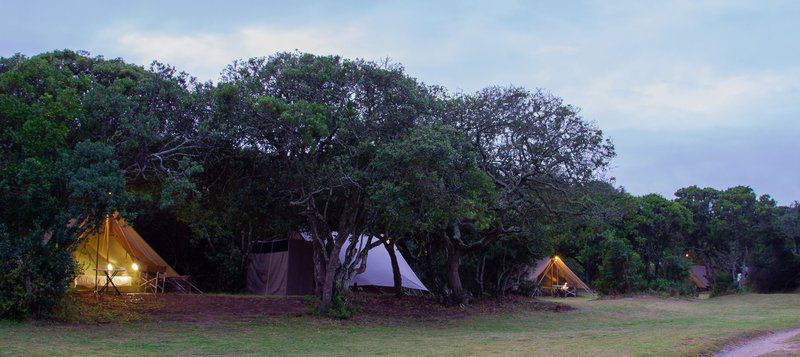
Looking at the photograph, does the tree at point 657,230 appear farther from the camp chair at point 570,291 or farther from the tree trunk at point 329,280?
the tree trunk at point 329,280

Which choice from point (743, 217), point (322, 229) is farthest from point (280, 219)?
point (743, 217)

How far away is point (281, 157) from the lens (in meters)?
15.6

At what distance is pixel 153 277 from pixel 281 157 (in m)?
8.75

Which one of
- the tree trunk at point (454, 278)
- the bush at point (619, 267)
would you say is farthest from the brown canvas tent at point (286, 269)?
the bush at point (619, 267)

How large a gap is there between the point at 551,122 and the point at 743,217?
1970cm

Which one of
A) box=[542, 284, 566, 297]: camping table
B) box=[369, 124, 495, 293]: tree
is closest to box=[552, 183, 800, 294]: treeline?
box=[542, 284, 566, 297]: camping table

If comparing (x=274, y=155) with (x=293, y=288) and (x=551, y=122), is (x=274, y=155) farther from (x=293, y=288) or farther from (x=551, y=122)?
(x=293, y=288)

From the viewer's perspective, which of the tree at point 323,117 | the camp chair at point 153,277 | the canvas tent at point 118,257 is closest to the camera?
the tree at point 323,117

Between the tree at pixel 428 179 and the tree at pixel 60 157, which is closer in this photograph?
the tree at pixel 60 157

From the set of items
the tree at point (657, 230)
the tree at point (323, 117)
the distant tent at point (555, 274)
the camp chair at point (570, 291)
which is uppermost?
the tree at point (323, 117)

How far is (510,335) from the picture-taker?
13852 mm

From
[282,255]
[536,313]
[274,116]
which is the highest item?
[274,116]

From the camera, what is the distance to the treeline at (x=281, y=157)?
12.7 meters

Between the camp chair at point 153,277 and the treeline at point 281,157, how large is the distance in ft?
6.26
